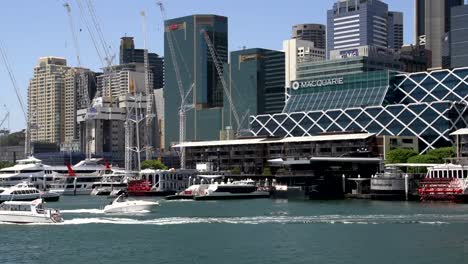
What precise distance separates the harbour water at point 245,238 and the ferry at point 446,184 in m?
30.6

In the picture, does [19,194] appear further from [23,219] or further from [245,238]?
[245,238]

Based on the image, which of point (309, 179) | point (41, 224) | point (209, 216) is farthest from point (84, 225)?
point (309, 179)

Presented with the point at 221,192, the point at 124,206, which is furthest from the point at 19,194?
the point at 221,192

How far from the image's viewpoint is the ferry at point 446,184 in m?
153

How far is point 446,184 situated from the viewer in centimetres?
15712

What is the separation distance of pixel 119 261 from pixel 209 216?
4398 centimetres

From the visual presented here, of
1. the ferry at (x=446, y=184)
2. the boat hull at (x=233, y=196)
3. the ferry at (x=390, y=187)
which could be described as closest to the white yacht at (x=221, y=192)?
the boat hull at (x=233, y=196)

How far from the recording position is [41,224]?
10319 cm

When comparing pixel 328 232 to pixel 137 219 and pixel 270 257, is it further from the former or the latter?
pixel 137 219

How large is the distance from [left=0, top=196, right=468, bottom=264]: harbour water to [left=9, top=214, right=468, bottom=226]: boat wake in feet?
0.40

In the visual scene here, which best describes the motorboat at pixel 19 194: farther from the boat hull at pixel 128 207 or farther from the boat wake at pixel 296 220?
the boat wake at pixel 296 220

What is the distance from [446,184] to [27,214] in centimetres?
8261

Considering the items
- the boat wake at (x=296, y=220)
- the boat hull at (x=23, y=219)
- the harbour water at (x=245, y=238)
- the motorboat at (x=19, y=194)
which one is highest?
the motorboat at (x=19, y=194)

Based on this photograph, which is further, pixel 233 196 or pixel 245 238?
pixel 233 196
